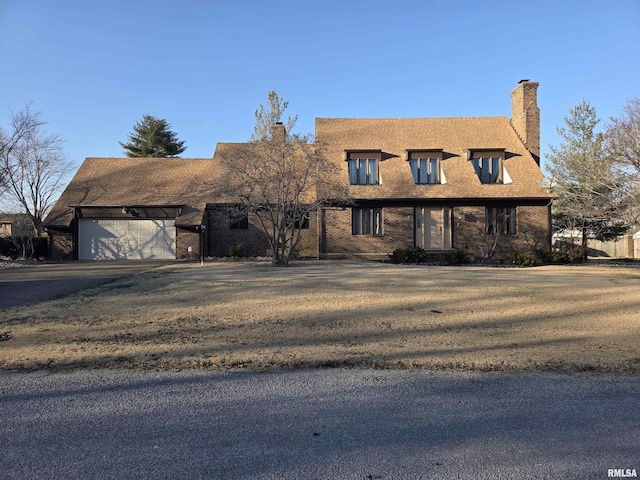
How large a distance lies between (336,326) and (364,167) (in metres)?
17.5

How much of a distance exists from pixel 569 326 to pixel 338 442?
19.0 ft

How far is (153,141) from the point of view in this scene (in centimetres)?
4709

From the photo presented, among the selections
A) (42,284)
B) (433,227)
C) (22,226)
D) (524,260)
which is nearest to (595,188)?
(524,260)

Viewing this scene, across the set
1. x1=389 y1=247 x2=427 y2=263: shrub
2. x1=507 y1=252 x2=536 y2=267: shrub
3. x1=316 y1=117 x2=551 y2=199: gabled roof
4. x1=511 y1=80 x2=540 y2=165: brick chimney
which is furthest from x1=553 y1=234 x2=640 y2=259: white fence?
x1=389 y1=247 x2=427 y2=263: shrub

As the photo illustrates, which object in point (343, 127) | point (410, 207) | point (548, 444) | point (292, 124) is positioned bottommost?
point (548, 444)

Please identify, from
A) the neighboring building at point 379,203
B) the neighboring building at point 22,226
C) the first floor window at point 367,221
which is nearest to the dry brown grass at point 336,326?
the neighboring building at point 379,203

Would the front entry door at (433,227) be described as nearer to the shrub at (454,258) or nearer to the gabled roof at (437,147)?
the gabled roof at (437,147)

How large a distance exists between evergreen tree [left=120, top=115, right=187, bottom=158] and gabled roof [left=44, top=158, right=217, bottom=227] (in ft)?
65.7


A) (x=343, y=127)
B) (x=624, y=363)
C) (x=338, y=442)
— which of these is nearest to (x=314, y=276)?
(x=624, y=363)

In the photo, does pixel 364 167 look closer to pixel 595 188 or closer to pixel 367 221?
pixel 367 221

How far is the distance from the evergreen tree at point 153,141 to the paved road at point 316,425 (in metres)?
45.9

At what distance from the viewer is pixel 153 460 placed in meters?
3.18

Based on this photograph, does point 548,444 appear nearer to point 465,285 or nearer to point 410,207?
point 465,285

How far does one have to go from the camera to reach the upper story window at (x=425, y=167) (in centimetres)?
2388
